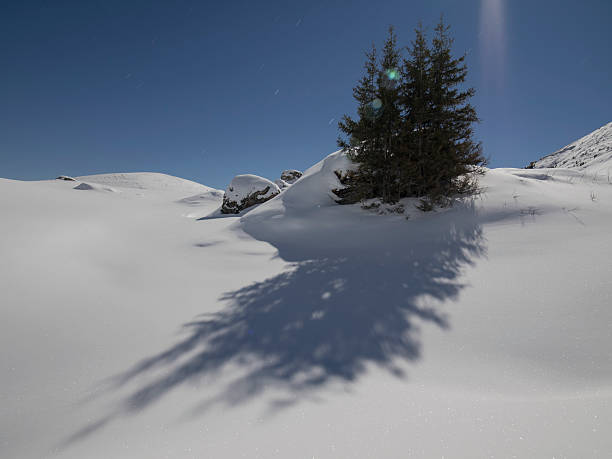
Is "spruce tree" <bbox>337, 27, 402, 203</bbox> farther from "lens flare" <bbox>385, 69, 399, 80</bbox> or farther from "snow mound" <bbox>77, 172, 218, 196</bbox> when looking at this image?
"snow mound" <bbox>77, 172, 218, 196</bbox>

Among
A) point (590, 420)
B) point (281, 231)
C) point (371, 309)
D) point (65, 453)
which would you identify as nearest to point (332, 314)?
point (371, 309)

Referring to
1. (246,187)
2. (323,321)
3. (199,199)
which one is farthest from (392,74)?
(199,199)

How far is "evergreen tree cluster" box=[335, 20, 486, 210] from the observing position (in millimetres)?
6840

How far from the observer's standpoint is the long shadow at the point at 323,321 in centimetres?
192

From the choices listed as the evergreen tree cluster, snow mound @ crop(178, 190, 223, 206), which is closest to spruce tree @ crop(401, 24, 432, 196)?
the evergreen tree cluster

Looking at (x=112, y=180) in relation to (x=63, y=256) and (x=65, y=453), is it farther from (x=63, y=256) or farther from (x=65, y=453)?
(x=65, y=453)

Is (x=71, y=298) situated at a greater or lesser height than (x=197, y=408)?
greater

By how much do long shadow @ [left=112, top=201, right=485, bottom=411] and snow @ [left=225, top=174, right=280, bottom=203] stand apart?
1245cm

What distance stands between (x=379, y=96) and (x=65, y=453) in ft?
28.9

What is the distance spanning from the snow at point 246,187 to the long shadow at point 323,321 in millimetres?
12455

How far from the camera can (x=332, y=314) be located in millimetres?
2760

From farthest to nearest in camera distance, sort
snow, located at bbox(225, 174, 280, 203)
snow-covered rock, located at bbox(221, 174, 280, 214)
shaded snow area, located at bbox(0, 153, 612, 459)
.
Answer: snow, located at bbox(225, 174, 280, 203), snow-covered rock, located at bbox(221, 174, 280, 214), shaded snow area, located at bbox(0, 153, 612, 459)

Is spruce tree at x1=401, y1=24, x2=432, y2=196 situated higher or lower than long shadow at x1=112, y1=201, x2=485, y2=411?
higher

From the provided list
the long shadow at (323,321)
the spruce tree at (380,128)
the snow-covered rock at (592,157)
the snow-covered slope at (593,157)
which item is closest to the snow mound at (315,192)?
the spruce tree at (380,128)
